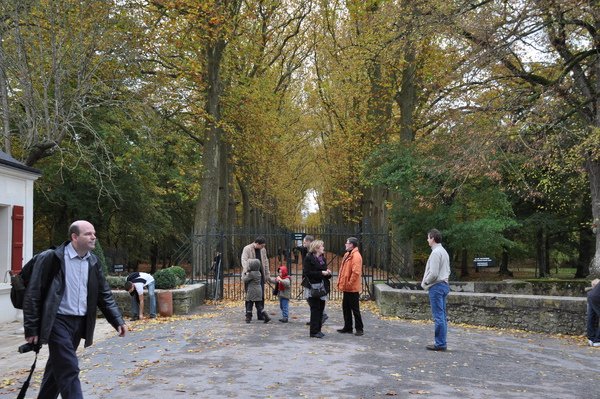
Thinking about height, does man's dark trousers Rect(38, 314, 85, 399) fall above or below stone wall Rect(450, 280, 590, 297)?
above

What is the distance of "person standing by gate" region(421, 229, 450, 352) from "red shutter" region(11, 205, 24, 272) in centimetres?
936

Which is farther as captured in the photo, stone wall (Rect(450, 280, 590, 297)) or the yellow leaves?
stone wall (Rect(450, 280, 590, 297))

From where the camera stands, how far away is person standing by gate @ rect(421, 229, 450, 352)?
961 cm

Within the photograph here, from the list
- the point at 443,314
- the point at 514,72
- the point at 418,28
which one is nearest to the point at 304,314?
the point at 443,314

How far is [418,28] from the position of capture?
1627 cm

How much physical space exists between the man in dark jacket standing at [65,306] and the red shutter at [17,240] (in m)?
9.37

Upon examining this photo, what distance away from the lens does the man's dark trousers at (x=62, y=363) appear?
5.02 meters

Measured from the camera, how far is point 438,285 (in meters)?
9.73

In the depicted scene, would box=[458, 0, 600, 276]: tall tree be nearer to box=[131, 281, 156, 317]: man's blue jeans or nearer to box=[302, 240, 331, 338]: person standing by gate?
box=[302, 240, 331, 338]: person standing by gate

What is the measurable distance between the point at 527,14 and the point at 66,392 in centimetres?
1338

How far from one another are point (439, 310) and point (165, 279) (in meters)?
7.64

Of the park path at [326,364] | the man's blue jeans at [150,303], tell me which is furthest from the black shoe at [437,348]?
the man's blue jeans at [150,303]

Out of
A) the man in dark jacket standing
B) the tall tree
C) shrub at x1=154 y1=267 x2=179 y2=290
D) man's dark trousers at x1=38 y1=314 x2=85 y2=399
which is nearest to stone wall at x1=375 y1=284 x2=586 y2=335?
the tall tree

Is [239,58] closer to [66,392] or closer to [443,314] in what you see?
[443,314]
